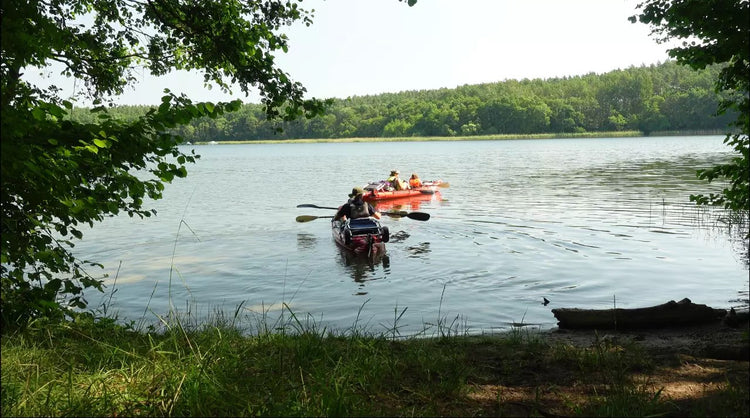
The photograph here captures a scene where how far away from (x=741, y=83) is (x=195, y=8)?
5.92 m

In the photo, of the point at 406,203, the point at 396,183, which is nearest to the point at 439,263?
the point at 406,203

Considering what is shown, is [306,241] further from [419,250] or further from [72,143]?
[72,143]

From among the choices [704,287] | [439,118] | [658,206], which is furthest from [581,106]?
[704,287]

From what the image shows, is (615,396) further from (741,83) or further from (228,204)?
(228,204)

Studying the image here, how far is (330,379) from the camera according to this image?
4.13 metres

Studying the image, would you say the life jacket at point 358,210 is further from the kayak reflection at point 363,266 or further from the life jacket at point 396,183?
the life jacket at point 396,183

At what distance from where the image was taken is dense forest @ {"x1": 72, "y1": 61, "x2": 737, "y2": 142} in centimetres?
12612

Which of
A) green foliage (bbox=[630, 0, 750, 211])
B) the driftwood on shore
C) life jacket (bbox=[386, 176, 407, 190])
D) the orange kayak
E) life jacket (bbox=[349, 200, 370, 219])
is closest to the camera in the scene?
green foliage (bbox=[630, 0, 750, 211])

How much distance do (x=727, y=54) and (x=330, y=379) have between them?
5.40m

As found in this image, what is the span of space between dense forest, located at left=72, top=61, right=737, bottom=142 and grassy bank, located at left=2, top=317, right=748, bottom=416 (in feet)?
394

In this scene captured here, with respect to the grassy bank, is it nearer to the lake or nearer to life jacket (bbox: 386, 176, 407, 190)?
the lake

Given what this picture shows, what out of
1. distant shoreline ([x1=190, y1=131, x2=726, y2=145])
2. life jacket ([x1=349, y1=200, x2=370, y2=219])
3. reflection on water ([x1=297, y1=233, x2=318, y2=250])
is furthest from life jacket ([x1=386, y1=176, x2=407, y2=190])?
distant shoreline ([x1=190, y1=131, x2=726, y2=145])

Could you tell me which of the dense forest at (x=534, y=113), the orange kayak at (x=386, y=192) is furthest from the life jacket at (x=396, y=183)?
the dense forest at (x=534, y=113)

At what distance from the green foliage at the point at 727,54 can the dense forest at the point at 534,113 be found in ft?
388
